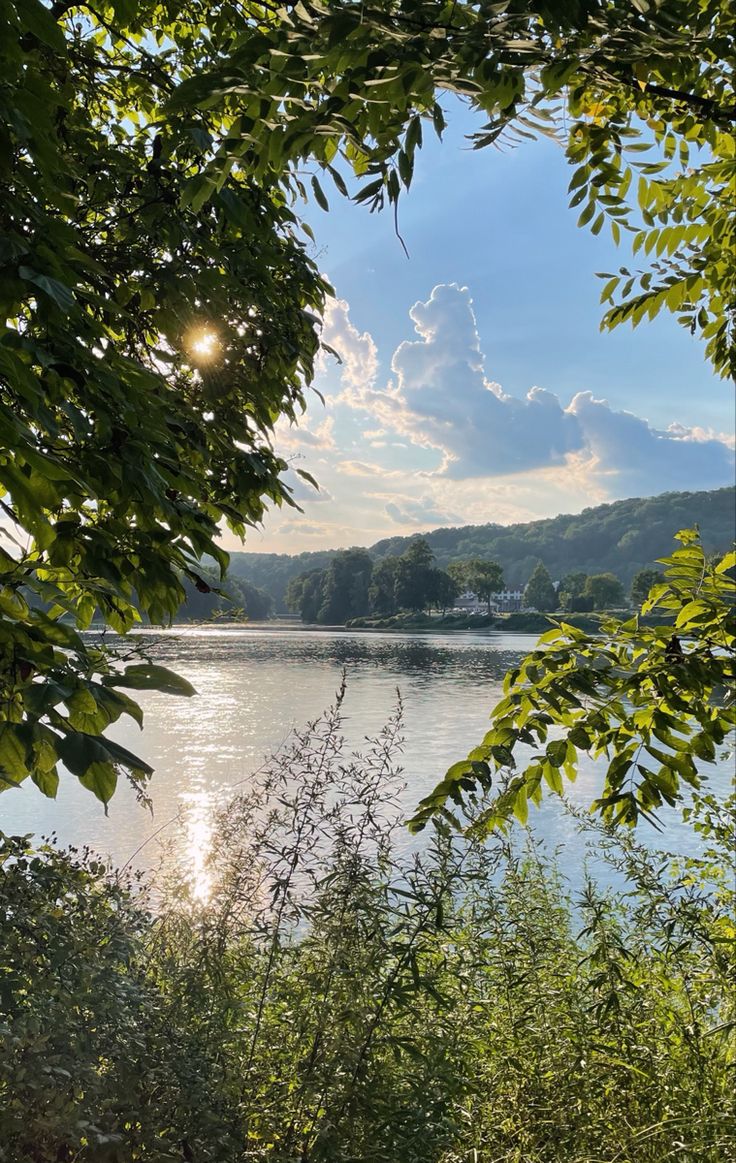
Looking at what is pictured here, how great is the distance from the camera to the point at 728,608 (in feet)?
7.95

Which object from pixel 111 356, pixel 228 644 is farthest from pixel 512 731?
pixel 228 644

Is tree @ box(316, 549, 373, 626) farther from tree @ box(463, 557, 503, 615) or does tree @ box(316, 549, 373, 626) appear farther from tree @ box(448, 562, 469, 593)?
tree @ box(463, 557, 503, 615)

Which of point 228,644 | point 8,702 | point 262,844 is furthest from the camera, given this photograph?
point 228,644

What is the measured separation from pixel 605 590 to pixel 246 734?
56367 mm

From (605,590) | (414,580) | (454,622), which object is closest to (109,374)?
(414,580)

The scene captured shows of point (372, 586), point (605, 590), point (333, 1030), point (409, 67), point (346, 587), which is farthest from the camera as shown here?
point (605, 590)

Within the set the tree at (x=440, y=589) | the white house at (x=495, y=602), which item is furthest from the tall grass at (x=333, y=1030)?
the white house at (x=495, y=602)

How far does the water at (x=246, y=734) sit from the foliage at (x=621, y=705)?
106 cm

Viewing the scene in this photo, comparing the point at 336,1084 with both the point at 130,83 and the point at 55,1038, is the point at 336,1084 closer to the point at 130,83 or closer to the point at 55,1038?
the point at 55,1038

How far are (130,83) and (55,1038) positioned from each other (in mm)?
4778

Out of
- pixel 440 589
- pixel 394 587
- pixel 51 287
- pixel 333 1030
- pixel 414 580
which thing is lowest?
pixel 333 1030

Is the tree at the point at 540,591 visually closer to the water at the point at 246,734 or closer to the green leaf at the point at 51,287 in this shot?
the water at the point at 246,734

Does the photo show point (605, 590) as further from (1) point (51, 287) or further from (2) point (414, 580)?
(1) point (51, 287)

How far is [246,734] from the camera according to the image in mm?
16609
